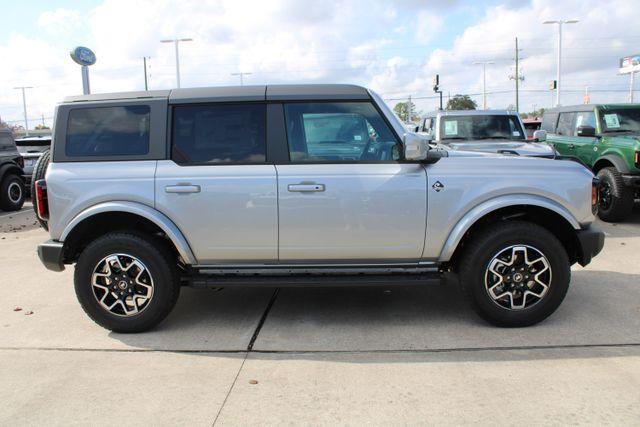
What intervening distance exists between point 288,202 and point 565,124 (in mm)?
8499

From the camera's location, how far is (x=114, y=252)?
13.9ft

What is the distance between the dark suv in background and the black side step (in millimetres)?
9646

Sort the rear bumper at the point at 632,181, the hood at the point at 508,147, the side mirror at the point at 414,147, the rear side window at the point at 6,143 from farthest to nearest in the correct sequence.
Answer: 1. the rear side window at the point at 6,143
2. the rear bumper at the point at 632,181
3. the hood at the point at 508,147
4. the side mirror at the point at 414,147

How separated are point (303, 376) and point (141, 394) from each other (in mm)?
1040

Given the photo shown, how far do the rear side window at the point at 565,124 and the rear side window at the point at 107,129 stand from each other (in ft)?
28.9

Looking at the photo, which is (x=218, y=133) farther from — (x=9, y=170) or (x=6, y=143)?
(x=6, y=143)

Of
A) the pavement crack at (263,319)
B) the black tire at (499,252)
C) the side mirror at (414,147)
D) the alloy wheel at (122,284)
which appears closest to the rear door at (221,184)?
the alloy wheel at (122,284)

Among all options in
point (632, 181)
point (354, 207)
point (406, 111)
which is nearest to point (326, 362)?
point (354, 207)

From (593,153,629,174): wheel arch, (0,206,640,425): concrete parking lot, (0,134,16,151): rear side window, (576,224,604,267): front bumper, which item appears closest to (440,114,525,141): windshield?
(593,153,629,174): wheel arch

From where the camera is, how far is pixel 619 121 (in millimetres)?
9406

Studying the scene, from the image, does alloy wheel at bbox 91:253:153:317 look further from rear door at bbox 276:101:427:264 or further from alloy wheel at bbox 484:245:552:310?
alloy wheel at bbox 484:245:552:310

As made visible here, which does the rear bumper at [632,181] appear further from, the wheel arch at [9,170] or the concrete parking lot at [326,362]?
the wheel arch at [9,170]

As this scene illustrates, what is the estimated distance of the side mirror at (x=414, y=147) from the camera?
13.2 ft

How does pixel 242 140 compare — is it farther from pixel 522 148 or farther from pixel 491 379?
pixel 522 148
